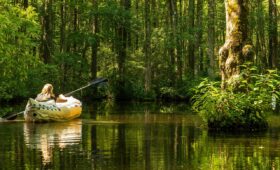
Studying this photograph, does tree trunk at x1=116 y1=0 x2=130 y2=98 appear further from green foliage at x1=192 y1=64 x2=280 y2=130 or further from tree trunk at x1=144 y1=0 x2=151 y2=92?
green foliage at x1=192 y1=64 x2=280 y2=130

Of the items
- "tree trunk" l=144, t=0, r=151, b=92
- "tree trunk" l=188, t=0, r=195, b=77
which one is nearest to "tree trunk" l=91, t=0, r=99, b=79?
"tree trunk" l=144, t=0, r=151, b=92

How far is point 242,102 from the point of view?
16047 mm

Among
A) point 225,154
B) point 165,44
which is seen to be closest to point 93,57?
point 165,44

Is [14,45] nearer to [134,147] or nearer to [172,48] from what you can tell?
[134,147]

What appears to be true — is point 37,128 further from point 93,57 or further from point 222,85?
point 93,57

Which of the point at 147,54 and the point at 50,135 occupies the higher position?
the point at 147,54

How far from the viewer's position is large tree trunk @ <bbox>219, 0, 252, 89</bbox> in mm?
17016

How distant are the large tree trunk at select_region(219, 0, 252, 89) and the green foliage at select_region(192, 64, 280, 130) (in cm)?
37

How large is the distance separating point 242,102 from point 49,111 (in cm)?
808

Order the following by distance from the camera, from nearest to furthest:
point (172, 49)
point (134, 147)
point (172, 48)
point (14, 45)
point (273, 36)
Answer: point (134, 147)
point (14, 45)
point (172, 48)
point (172, 49)
point (273, 36)

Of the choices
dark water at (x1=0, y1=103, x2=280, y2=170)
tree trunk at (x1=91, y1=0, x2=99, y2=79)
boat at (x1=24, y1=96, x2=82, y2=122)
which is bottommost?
dark water at (x1=0, y1=103, x2=280, y2=170)

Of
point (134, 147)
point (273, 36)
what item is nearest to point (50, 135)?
point (134, 147)

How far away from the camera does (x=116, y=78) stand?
42438mm

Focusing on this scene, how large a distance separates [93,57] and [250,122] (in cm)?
2821
